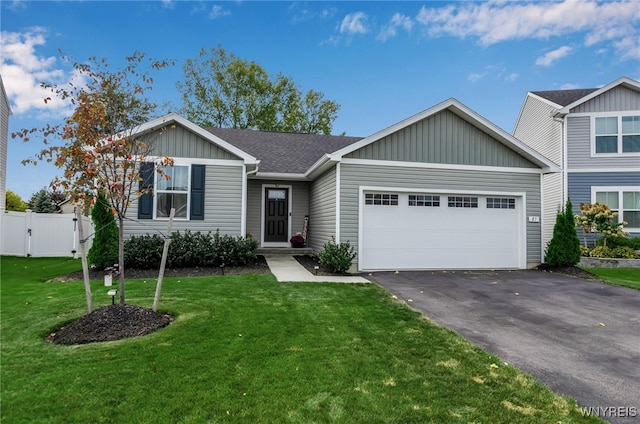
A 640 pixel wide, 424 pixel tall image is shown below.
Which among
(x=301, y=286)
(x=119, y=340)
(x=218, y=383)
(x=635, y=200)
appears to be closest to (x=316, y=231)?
(x=301, y=286)

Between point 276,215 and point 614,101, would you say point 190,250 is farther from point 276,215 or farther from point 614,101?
point 614,101

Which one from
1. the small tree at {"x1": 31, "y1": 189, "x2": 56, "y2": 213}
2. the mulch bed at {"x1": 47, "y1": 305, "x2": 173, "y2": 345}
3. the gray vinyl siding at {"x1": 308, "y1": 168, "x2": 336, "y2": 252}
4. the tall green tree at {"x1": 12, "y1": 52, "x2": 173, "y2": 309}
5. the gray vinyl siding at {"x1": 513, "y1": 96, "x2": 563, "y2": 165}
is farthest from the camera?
the small tree at {"x1": 31, "y1": 189, "x2": 56, "y2": 213}

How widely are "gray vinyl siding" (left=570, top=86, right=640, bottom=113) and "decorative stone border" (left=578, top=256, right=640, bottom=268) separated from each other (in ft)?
18.1

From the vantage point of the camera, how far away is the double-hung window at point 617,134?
1327cm

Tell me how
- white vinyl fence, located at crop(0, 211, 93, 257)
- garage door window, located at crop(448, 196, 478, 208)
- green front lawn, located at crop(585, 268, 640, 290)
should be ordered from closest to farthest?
1. green front lawn, located at crop(585, 268, 640, 290)
2. garage door window, located at crop(448, 196, 478, 208)
3. white vinyl fence, located at crop(0, 211, 93, 257)

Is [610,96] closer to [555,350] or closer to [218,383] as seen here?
[555,350]

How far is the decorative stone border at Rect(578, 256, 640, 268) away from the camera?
11.6 m

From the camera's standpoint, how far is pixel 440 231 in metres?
10.4

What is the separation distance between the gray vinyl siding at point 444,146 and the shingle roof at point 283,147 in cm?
397

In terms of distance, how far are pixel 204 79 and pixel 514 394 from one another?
28.7 metres

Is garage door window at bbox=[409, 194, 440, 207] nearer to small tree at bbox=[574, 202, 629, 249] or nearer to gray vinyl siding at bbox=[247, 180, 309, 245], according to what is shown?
gray vinyl siding at bbox=[247, 180, 309, 245]

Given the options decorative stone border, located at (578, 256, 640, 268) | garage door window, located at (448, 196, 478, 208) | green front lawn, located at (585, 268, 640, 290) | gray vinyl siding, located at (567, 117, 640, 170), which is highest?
gray vinyl siding, located at (567, 117, 640, 170)

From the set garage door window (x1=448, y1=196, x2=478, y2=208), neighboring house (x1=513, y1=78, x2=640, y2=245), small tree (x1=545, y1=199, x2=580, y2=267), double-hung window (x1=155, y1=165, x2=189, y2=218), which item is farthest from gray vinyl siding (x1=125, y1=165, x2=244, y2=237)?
neighboring house (x1=513, y1=78, x2=640, y2=245)

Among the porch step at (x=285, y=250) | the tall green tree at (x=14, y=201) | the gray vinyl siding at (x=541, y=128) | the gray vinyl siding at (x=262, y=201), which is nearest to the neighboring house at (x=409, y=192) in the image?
the porch step at (x=285, y=250)
